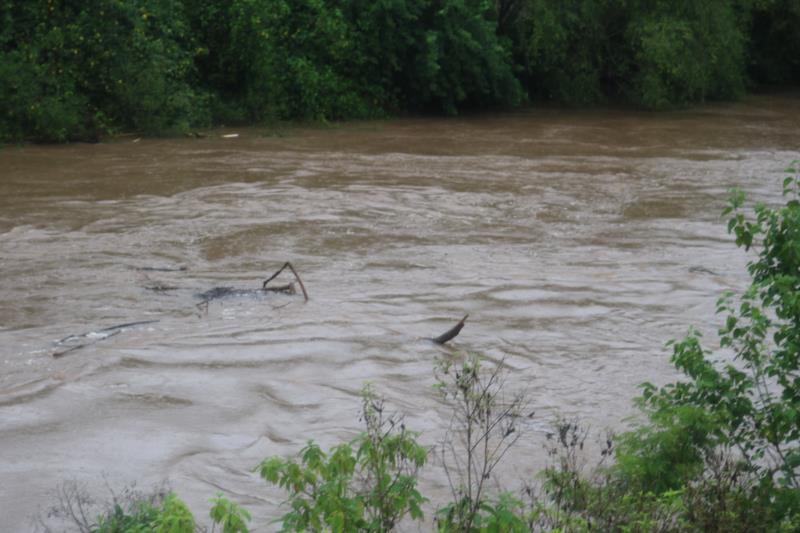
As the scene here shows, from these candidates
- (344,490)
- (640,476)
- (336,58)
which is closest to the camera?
(344,490)

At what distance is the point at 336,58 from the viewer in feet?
84.8

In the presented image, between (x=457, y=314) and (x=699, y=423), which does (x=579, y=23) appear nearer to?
(x=457, y=314)

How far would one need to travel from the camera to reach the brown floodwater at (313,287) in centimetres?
737

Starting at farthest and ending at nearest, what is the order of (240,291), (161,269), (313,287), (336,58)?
(336,58) < (161,269) < (313,287) < (240,291)

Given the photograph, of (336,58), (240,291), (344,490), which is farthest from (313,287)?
(336,58)

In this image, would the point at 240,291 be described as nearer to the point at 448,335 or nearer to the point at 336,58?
the point at 448,335

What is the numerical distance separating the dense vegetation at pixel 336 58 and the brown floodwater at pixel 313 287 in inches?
61.9

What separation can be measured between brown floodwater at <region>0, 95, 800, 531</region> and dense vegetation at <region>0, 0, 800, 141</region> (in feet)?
5.16

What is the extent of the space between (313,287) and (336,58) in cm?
1545

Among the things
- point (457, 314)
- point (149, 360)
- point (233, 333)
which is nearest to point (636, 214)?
point (457, 314)

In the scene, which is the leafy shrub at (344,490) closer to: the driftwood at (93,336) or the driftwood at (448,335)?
the driftwood at (448,335)

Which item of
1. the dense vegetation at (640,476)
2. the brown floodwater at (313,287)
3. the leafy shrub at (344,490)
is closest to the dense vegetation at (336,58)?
the brown floodwater at (313,287)

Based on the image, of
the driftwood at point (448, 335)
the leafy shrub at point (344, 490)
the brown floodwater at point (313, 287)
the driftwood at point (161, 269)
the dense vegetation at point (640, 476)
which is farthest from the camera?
the driftwood at point (161, 269)

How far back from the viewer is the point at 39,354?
28.8 ft
